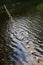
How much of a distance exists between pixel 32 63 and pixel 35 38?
7.36 metres

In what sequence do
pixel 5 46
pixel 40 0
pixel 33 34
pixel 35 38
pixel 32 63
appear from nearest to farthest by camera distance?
pixel 32 63, pixel 5 46, pixel 35 38, pixel 33 34, pixel 40 0

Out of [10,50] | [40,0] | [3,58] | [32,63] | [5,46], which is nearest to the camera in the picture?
[32,63]

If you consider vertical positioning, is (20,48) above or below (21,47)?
below

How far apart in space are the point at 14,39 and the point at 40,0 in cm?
4800

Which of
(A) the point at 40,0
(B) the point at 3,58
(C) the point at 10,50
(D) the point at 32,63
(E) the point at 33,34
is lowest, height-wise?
(D) the point at 32,63

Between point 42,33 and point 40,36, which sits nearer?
point 40,36

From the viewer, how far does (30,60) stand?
1520 centimetres

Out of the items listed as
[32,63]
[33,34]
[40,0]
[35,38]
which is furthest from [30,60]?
[40,0]

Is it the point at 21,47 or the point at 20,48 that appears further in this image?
the point at 21,47

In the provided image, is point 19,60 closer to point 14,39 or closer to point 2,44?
point 2,44

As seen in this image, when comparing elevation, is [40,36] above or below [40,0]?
below

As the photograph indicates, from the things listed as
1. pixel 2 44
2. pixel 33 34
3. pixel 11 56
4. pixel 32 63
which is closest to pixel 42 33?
pixel 33 34

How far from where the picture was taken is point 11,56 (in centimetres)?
1661

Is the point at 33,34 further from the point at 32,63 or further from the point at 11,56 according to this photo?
the point at 32,63
